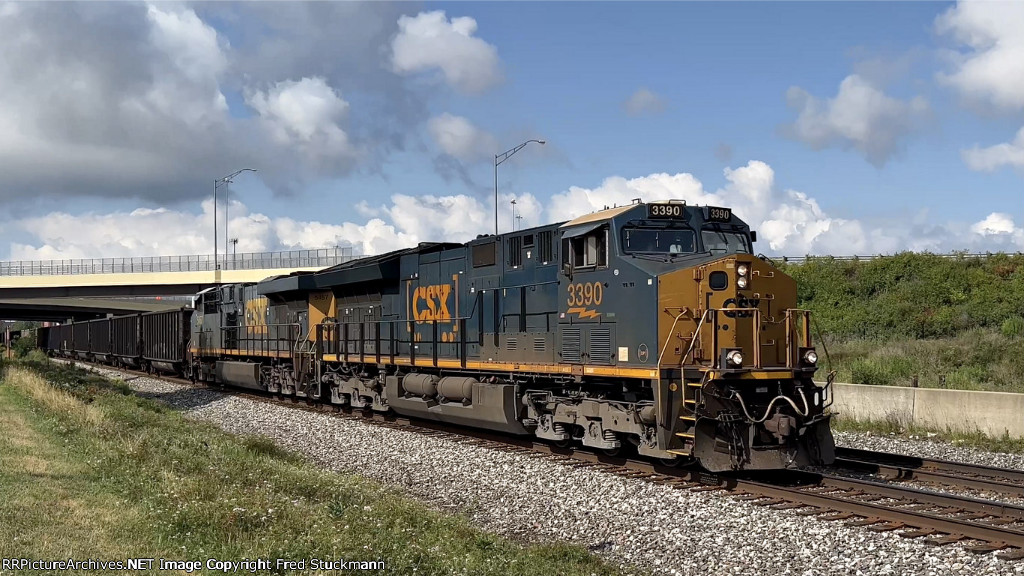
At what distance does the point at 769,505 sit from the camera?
948 cm

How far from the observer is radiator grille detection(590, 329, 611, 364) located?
38.1ft

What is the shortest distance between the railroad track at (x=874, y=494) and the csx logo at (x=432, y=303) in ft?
9.85

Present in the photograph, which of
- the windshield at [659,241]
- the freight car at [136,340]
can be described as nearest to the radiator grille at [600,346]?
the windshield at [659,241]

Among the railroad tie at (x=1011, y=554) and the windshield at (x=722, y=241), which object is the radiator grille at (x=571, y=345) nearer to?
the windshield at (x=722, y=241)

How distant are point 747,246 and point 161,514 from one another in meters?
8.53

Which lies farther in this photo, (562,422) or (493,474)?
(562,422)

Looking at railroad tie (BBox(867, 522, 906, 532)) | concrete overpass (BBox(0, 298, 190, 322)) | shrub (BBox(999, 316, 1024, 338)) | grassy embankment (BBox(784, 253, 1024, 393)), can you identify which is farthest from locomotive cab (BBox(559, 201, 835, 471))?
concrete overpass (BBox(0, 298, 190, 322))

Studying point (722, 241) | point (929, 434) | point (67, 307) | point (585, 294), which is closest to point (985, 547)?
point (722, 241)

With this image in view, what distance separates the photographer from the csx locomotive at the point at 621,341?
34.4 ft

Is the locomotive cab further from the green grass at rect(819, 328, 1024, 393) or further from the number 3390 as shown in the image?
the green grass at rect(819, 328, 1024, 393)

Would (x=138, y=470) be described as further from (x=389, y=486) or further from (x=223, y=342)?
(x=223, y=342)

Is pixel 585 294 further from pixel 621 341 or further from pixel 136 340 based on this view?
pixel 136 340

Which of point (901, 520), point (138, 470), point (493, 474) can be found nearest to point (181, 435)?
point (138, 470)

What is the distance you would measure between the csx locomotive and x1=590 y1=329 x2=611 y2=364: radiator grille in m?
0.02
